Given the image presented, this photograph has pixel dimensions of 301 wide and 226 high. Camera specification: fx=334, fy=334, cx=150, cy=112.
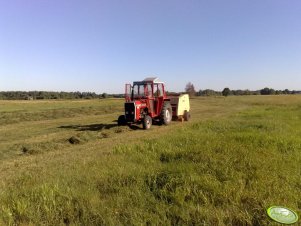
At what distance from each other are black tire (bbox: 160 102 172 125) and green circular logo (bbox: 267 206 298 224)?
1371 centimetres

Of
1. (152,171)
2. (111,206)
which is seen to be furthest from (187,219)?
(152,171)

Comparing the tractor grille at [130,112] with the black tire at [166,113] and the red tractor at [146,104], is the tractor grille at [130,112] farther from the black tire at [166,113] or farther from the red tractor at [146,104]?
the black tire at [166,113]

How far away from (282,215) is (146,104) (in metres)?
13.2

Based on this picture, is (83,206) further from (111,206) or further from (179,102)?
(179,102)

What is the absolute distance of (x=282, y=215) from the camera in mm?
4113

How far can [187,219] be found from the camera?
432 cm

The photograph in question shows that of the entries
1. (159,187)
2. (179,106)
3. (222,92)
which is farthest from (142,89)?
(222,92)

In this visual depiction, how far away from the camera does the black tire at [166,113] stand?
18.0 metres

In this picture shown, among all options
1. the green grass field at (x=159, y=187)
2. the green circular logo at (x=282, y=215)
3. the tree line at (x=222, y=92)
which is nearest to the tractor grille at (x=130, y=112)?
the green grass field at (x=159, y=187)

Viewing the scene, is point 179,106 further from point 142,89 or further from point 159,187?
point 159,187

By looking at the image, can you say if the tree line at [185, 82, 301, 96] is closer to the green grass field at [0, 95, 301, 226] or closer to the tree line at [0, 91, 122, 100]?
the tree line at [0, 91, 122, 100]

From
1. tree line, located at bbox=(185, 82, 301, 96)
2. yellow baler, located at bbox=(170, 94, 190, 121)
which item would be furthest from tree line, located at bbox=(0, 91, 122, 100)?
yellow baler, located at bbox=(170, 94, 190, 121)

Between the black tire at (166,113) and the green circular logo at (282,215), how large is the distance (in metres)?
13.7

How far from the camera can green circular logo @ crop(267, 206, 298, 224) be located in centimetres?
394
